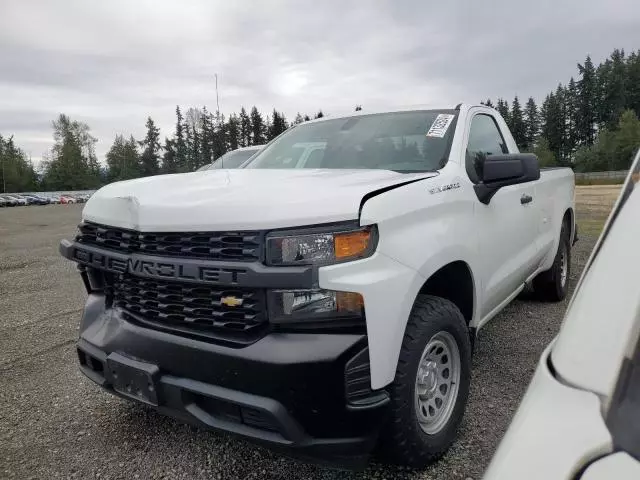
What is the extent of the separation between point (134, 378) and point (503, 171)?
7.18 feet

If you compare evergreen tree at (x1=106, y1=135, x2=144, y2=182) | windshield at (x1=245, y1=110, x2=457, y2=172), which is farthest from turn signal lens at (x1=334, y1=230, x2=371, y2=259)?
evergreen tree at (x1=106, y1=135, x2=144, y2=182)

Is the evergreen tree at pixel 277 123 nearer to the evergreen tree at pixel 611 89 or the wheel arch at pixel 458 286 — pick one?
the evergreen tree at pixel 611 89

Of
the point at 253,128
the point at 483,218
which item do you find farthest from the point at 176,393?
the point at 253,128

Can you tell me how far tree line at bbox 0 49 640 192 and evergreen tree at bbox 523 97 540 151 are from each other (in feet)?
1.42

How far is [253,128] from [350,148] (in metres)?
86.2

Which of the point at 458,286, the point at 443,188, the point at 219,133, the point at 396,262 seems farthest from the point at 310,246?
the point at 219,133

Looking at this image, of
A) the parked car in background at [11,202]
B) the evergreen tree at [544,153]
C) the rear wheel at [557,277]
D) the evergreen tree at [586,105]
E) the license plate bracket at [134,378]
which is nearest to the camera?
the license plate bracket at [134,378]

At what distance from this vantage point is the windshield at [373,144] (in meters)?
3.06

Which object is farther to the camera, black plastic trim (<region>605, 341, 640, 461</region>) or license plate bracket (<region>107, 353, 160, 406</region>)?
license plate bracket (<region>107, 353, 160, 406</region>)

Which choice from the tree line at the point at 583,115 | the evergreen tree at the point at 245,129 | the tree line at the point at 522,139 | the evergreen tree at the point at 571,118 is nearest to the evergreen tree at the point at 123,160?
the tree line at the point at 522,139

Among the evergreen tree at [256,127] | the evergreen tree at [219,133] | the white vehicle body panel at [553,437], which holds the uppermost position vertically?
the evergreen tree at [256,127]

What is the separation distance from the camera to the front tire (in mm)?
2082

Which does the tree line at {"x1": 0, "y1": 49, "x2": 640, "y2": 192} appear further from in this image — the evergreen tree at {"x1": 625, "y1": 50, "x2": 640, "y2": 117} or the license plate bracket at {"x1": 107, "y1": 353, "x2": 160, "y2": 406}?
the license plate bracket at {"x1": 107, "y1": 353, "x2": 160, "y2": 406}

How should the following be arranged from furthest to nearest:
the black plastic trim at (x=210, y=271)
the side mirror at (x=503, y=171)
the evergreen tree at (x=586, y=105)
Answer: the evergreen tree at (x=586, y=105) → the side mirror at (x=503, y=171) → the black plastic trim at (x=210, y=271)
